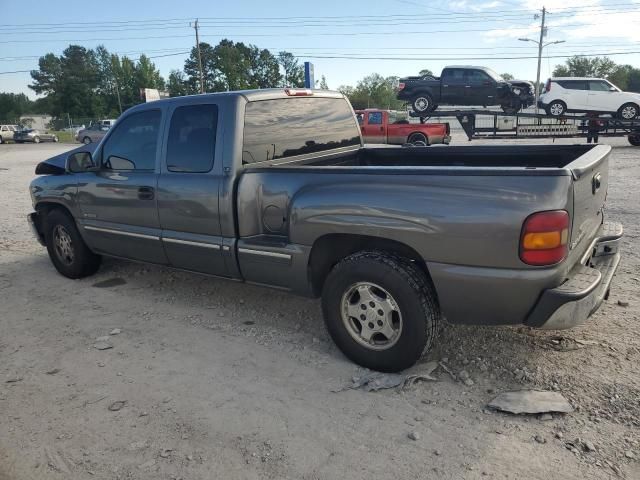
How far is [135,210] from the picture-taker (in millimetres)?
4469

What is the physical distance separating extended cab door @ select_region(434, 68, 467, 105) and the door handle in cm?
1842

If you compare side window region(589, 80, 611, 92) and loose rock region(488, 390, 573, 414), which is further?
side window region(589, 80, 611, 92)

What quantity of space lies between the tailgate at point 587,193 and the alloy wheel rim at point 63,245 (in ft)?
15.9

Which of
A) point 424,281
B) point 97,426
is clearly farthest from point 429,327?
point 97,426

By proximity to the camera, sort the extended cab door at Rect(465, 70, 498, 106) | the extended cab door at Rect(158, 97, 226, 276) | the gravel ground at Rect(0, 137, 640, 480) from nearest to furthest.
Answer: the gravel ground at Rect(0, 137, 640, 480) < the extended cab door at Rect(158, 97, 226, 276) < the extended cab door at Rect(465, 70, 498, 106)

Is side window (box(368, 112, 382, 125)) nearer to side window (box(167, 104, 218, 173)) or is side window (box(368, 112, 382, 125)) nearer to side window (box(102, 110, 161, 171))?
side window (box(102, 110, 161, 171))

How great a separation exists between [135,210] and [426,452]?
3259 mm

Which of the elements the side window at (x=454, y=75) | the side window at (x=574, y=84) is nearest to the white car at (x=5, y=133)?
the side window at (x=454, y=75)

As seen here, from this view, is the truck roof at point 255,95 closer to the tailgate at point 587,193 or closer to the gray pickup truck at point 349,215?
the gray pickup truck at point 349,215

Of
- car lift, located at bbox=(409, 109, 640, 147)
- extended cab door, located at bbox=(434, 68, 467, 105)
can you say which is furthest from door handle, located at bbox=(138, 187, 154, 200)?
extended cab door, located at bbox=(434, 68, 467, 105)

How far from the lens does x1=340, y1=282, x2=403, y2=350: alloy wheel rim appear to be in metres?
3.14

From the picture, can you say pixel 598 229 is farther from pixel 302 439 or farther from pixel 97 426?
pixel 97 426

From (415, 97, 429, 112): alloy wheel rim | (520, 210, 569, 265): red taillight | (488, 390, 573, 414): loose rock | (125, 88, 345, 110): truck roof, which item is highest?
(415, 97, 429, 112): alloy wheel rim

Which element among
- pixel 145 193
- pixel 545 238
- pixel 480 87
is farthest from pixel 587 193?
pixel 480 87
